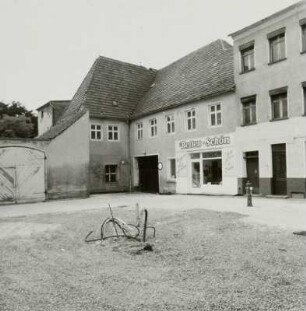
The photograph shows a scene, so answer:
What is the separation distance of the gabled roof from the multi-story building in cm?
1078

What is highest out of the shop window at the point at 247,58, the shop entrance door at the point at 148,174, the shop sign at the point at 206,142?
the shop window at the point at 247,58

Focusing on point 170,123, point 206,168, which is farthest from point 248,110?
point 170,123

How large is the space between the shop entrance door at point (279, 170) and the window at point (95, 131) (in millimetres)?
13169

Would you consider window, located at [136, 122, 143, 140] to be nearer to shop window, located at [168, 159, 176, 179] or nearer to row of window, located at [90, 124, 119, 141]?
row of window, located at [90, 124, 119, 141]

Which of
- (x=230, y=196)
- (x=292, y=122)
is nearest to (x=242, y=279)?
(x=292, y=122)

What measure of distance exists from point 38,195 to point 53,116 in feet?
47.2

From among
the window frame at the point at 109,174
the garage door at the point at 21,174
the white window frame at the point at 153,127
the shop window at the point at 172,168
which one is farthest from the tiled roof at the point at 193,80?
the garage door at the point at 21,174

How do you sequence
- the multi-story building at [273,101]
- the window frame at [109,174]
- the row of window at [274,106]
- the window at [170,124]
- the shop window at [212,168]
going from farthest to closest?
the window frame at [109,174] → the window at [170,124] → the shop window at [212,168] → the row of window at [274,106] → the multi-story building at [273,101]

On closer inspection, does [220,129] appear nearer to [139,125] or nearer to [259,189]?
[259,189]

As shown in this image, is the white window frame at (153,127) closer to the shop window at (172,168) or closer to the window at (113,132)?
the shop window at (172,168)

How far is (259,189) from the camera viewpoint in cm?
1975

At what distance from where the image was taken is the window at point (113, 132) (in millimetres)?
28125

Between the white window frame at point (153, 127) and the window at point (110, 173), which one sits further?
the window at point (110, 173)

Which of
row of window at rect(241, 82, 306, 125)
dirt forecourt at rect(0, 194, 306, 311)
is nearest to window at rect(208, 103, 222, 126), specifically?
row of window at rect(241, 82, 306, 125)
